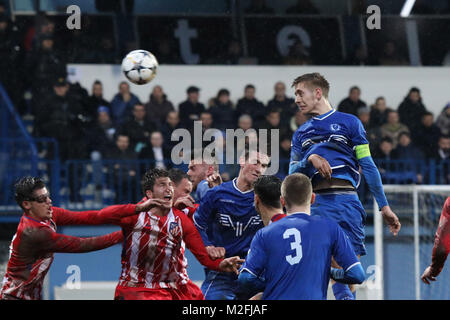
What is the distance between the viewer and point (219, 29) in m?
15.7

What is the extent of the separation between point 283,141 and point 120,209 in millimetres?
6588

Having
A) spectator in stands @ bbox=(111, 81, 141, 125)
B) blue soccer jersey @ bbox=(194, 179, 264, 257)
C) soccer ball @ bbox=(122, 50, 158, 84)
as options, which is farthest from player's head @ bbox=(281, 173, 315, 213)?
spectator in stands @ bbox=(111, 81, 141, 125)

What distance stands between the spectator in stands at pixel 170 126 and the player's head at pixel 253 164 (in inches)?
225

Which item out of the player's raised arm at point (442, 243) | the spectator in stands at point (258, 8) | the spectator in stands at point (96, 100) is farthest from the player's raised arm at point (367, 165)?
the spectator in stands at point (258, 8)

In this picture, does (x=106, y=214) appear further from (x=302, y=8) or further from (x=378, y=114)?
(x=302, y=8)

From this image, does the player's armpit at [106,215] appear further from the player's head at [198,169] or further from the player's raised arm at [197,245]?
the player's head at [198,169]

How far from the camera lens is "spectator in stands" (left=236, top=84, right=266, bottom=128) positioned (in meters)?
12.6

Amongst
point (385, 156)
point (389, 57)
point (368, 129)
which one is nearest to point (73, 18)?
point (389, 57)

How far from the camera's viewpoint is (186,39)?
15.5m

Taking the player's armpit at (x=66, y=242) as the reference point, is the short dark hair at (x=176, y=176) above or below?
above

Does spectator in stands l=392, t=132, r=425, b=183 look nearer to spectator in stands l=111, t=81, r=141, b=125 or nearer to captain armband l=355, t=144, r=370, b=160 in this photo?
spectator in stands l=111, t=81, r=141, b=125

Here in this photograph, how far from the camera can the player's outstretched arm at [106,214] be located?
5.56m
